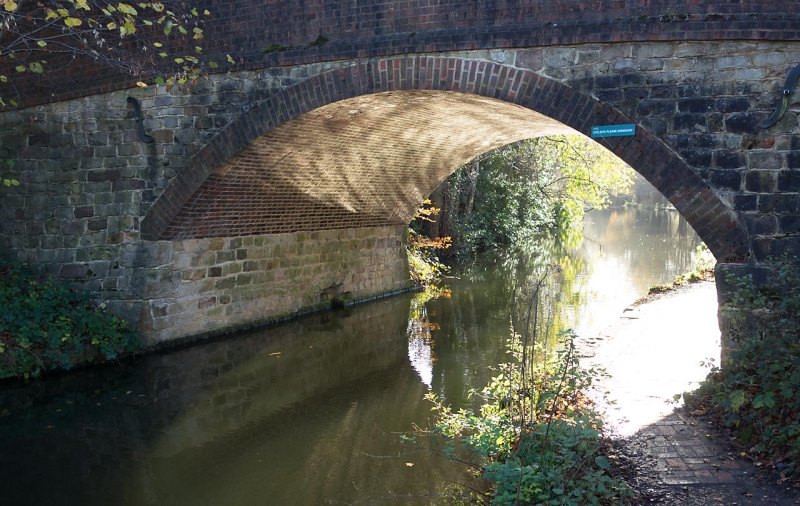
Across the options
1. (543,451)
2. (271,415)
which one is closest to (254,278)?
(271,415)

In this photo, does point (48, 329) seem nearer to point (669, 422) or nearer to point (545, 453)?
point (545, 453)

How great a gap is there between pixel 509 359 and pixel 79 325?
17.2 feet

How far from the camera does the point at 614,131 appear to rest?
6.20 meters

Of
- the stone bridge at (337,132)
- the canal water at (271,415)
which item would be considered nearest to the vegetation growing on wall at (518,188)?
the canal water at (271,415)

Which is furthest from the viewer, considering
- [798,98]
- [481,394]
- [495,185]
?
[495,185]

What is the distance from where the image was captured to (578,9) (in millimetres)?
6383

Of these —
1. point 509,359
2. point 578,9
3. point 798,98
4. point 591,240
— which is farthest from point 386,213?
point 591,240

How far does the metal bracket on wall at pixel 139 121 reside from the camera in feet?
28.3


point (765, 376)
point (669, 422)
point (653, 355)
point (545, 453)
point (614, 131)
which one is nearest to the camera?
point (545, 453)

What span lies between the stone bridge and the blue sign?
0.26 feet

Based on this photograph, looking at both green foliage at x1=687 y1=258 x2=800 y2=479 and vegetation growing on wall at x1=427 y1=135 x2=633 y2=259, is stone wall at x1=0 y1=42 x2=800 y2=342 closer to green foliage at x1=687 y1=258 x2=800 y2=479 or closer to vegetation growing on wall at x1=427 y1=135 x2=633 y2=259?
green foliage at x1=687 y1=258 x2=800 y2=479

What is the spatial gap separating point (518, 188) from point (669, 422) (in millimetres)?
17300

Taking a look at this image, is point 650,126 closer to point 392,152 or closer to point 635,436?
point 635,436

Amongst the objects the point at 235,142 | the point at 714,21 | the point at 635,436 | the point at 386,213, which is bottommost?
the point at 635,436
